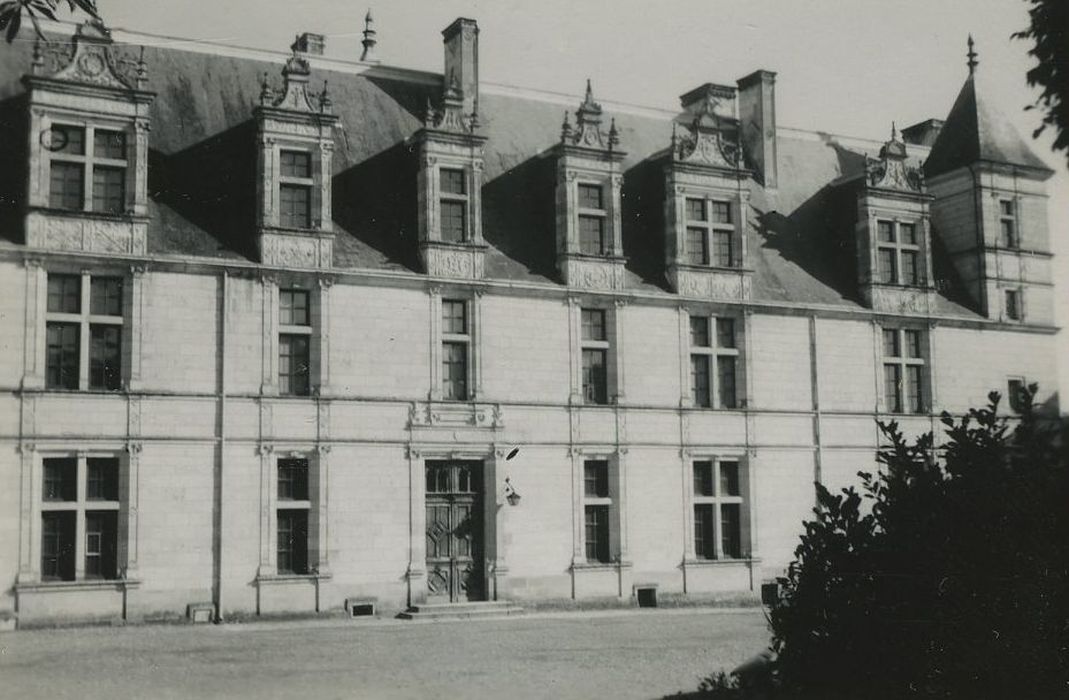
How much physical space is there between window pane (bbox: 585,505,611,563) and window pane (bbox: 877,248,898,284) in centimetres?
857

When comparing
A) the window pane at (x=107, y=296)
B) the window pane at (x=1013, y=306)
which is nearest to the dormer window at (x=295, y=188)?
the window pane at (x=107, y=296)

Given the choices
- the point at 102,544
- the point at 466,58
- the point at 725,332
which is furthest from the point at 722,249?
the point at 102,544

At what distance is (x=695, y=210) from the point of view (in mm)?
24484

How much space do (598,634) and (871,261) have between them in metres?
12.1

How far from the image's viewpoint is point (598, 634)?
58.3ft

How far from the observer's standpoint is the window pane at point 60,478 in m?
18.7

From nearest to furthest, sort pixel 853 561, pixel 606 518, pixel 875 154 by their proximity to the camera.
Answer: pixel 853 561, pixel 606 518, pixel 875 154

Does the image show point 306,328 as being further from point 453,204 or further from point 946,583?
point 946,583

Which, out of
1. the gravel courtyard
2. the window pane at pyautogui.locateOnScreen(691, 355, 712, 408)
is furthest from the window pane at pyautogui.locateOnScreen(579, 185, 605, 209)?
the gravel courtyard

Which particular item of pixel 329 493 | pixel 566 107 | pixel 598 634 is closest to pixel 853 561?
pixel 598 634

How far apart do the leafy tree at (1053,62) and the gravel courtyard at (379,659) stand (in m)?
6.64

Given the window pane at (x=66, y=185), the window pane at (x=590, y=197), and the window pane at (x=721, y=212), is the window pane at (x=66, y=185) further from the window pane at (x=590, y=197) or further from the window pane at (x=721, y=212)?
the window pane at (x=721, y=212)

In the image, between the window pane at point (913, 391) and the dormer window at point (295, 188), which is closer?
the dormer window at point (295, 188)

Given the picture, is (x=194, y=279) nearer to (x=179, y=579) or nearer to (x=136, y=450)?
(x=136, y=450)
